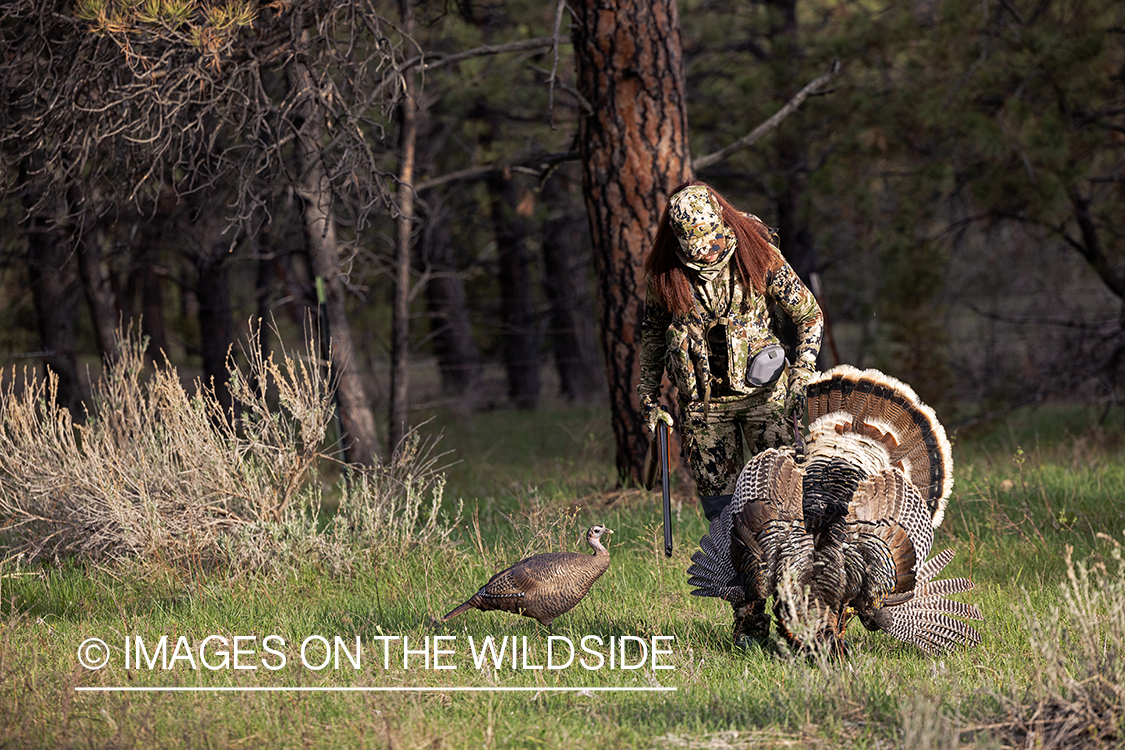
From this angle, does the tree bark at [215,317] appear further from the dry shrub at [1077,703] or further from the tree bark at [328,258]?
the dry shrub at [1077,703]

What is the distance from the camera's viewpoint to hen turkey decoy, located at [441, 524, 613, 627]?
14.8 ft

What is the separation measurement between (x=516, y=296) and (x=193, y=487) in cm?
1126

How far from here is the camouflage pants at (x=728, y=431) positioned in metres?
4.64

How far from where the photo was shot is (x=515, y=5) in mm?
13539

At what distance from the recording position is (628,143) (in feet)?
24.1

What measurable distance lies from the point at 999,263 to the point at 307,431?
21555 millimetres

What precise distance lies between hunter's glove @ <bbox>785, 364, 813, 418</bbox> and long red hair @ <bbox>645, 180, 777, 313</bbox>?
411 millimetres

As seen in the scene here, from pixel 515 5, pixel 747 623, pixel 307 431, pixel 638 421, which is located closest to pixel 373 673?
pixel 747 623

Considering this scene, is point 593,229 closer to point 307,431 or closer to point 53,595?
point 307,431

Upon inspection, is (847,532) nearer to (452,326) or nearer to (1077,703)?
(1077,703)

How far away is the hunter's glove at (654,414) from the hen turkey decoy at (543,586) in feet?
2.21

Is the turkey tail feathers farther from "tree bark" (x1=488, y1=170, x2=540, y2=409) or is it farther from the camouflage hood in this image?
"tree bark" (x1=488, y1=170, x2=540, y2=409)

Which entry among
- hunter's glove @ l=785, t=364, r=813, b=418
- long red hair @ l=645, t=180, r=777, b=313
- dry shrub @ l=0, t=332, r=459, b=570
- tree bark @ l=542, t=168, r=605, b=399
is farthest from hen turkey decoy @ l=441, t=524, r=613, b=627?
tree bark @ l=542, t=168, r=605, b=399

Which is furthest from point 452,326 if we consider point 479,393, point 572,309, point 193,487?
point 193,487
